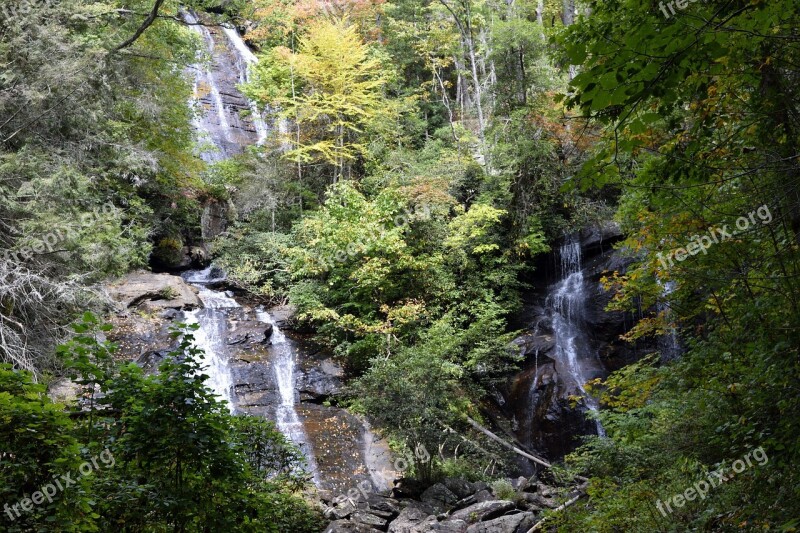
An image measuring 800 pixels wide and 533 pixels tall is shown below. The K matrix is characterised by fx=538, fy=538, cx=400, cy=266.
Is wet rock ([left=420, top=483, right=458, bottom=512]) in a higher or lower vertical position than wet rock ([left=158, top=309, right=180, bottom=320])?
lower

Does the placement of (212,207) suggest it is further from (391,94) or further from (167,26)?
(391,94)

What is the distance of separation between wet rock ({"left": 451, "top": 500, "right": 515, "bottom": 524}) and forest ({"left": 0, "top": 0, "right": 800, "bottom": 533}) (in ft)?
0.69

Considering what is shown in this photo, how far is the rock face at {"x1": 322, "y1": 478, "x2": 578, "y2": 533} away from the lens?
851cm

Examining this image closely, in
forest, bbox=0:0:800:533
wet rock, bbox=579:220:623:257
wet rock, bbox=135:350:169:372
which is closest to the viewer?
forest, bbox=0:0:800:533

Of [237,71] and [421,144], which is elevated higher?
[237,71]

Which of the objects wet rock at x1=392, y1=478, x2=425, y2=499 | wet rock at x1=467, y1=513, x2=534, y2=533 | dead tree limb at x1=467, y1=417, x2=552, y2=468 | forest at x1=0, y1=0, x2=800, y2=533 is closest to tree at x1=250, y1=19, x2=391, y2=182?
forest at x1=0, y1=0, x2=800, y2=533

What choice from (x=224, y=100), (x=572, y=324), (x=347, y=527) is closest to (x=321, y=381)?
(x=347, y=527)

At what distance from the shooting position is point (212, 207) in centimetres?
1995

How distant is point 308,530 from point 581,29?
7.60 meters

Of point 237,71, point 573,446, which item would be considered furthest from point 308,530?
point 237,71

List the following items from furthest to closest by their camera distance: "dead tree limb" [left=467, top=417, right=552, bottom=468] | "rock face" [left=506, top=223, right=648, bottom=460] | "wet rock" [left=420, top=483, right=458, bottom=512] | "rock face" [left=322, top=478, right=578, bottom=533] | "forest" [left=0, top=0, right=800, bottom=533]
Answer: "rock face" [left=506, top=223, right=648, bottom=460], "dead tree limb" [left=467, top=417, right=552, bottom=468], "wet rock" [left=420, top=483, right=458, bottom=512], "rock face" [left=322, top=478, right=578, bottom=533], "forest" [left=0, top=0, right=800, bottom=533]

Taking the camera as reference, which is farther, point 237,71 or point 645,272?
point 237,71

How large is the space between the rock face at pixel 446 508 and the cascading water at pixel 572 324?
11.6 ft
